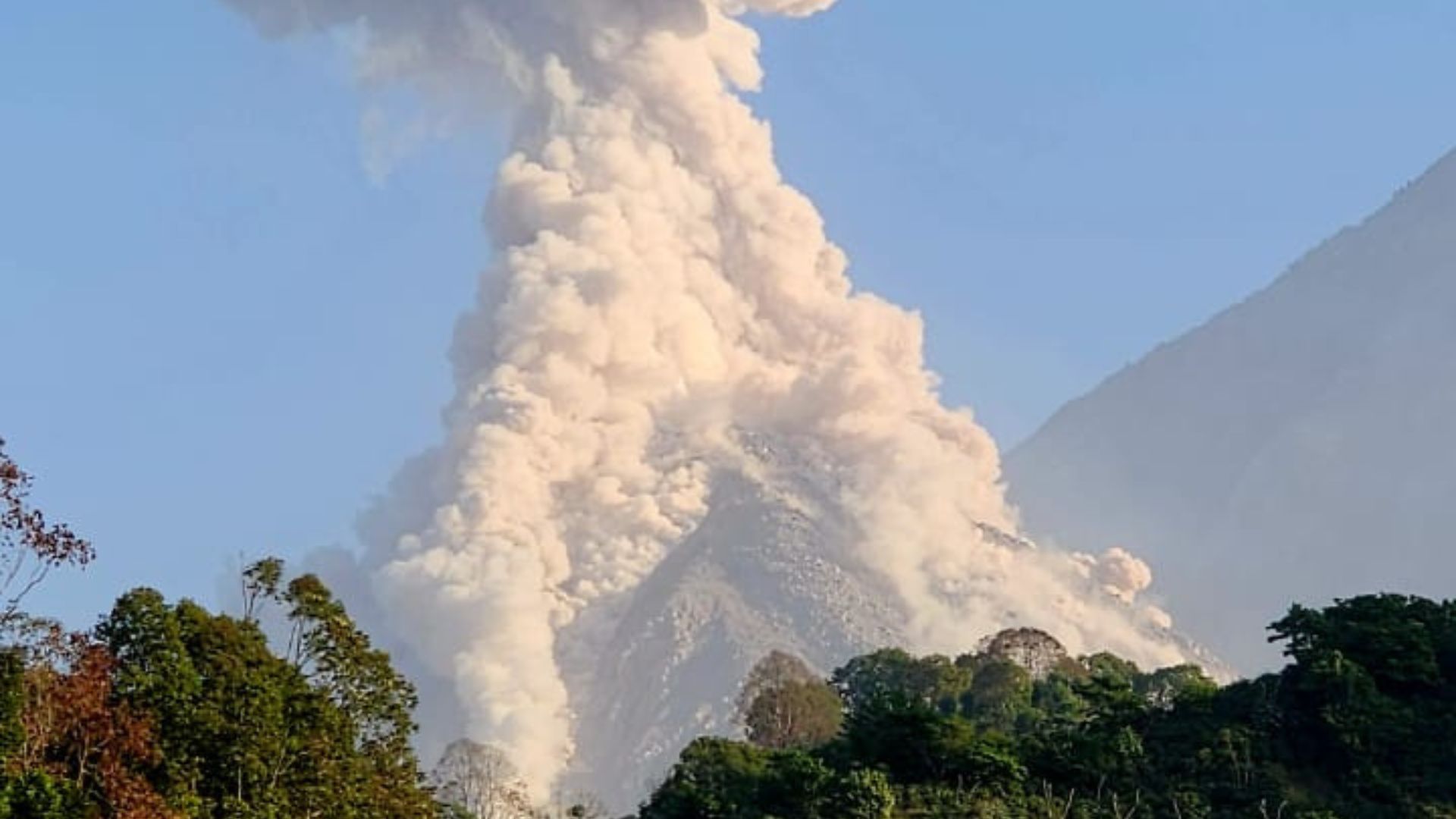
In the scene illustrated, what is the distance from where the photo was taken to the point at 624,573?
64875 mm

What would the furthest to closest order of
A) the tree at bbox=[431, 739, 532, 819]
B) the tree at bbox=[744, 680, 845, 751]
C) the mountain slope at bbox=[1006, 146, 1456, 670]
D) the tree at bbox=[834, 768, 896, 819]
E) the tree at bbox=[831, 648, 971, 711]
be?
the mountain slope at bbox=[1006, 146, 1456, 670]
the tree at bbox=[431, 739, 532, 819]
the tree at bbox=[831, 648, 971, 711]
the tree at bbox=[744, 680, 845, 751]
the tree at bbox=[834, 768, 896, 819]

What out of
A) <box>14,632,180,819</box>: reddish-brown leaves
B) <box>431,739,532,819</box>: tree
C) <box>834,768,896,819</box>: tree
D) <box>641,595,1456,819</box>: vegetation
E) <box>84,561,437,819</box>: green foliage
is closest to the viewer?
<box>14,632,180,819</box>: reddish-brown leaves

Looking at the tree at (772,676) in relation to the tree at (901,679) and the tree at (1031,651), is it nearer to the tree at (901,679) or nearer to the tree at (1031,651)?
the tree at (901,679)

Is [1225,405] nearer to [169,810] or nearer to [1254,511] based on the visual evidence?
[1254,511]

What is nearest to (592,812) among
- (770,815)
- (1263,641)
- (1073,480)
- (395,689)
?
(770,815)

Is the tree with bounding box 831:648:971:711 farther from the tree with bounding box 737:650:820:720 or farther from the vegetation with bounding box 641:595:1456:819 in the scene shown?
the vegetation with bounding box 641:595:1456:819

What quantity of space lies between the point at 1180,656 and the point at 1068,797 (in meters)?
48.8

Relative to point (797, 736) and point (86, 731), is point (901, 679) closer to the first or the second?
point (797, 736)

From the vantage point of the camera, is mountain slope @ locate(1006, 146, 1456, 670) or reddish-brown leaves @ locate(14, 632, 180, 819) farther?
mountain slope @ locate(1006, 146, 1456, 670)

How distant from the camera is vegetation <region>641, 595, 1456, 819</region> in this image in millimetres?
25266

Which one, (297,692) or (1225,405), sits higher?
(1225,405)

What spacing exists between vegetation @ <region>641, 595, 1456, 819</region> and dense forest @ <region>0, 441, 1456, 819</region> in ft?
0.12

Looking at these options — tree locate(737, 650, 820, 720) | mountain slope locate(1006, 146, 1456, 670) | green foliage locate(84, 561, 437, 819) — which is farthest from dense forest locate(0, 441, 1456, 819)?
mountain slope locate(1006, 146, 1456, 670)

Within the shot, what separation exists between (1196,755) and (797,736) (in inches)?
622
